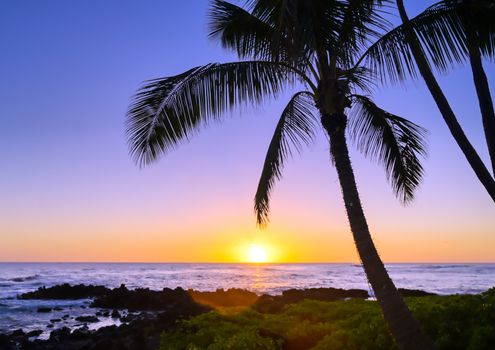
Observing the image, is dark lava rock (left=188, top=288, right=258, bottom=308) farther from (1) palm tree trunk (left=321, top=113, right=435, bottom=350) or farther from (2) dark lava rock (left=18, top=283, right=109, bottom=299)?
(1) palm tree trunk (left=321, top=113, right=435, bottom=350)

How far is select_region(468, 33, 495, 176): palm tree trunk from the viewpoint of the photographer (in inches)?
315

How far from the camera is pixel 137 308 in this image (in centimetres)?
2812

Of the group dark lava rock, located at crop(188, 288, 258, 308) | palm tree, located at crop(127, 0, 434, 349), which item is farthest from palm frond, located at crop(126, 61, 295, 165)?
dark lava rock, located at crop(188, 288, 258, 308)

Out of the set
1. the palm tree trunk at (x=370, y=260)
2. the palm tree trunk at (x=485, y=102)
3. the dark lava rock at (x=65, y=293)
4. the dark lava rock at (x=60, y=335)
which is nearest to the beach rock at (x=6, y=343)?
the dark lava rock at (x=60, y=335)

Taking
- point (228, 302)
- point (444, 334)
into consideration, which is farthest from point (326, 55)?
point (228, 302)

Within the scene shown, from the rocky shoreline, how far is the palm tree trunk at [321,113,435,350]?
7741 millimetres

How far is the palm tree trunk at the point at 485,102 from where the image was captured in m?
8.01

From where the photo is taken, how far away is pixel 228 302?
→ 92.8 ft

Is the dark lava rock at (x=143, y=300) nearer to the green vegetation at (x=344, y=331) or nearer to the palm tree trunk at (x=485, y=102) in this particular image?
the green vegetation at (x=344, y=331)

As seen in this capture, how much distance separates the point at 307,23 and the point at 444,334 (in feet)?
17.6

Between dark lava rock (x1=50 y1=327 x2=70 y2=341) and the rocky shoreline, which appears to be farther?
dark lava rock (x1=50 y1=327 x2=70 y2=341)

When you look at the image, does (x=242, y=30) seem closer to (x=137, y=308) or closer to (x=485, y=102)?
(x=485, y=102)

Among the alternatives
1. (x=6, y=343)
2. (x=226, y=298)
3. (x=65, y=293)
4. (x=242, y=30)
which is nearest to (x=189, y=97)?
(x=242, y=30)

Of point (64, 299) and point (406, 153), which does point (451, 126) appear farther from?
point (64, 299)
